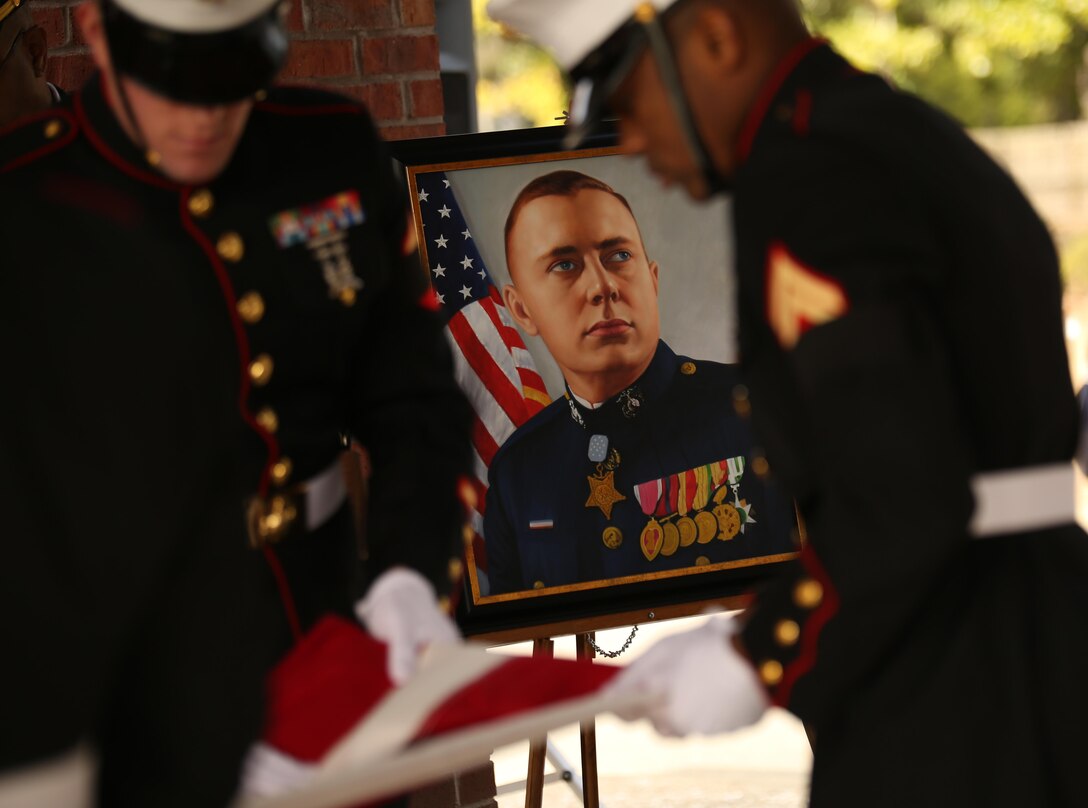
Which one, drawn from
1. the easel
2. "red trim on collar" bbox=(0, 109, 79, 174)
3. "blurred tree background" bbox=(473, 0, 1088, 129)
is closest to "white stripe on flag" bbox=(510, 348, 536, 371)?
the easel

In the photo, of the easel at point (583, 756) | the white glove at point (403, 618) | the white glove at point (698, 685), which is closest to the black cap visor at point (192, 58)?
the white glove at point (403, 618)

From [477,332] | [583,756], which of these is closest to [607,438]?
[477,332]

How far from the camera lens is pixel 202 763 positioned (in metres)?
0.75

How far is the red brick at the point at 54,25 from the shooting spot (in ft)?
8.16

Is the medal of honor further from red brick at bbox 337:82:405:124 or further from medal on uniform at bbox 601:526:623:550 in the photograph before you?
red brick at bbox 337:82:405:124

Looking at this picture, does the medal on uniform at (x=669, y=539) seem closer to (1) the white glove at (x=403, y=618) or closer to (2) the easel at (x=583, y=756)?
(2) the easel at (x=583, y=756)

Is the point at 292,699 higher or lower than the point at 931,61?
lower

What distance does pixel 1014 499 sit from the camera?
1.22 meters

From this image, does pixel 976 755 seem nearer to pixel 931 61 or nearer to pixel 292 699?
pixel 292 699

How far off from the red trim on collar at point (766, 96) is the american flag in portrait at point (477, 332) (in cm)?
120

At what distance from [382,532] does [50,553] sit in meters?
0.93

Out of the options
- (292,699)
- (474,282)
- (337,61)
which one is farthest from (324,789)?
(337,61)

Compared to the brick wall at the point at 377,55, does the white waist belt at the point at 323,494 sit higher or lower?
lower

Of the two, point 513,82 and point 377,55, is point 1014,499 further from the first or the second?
point 513,82
